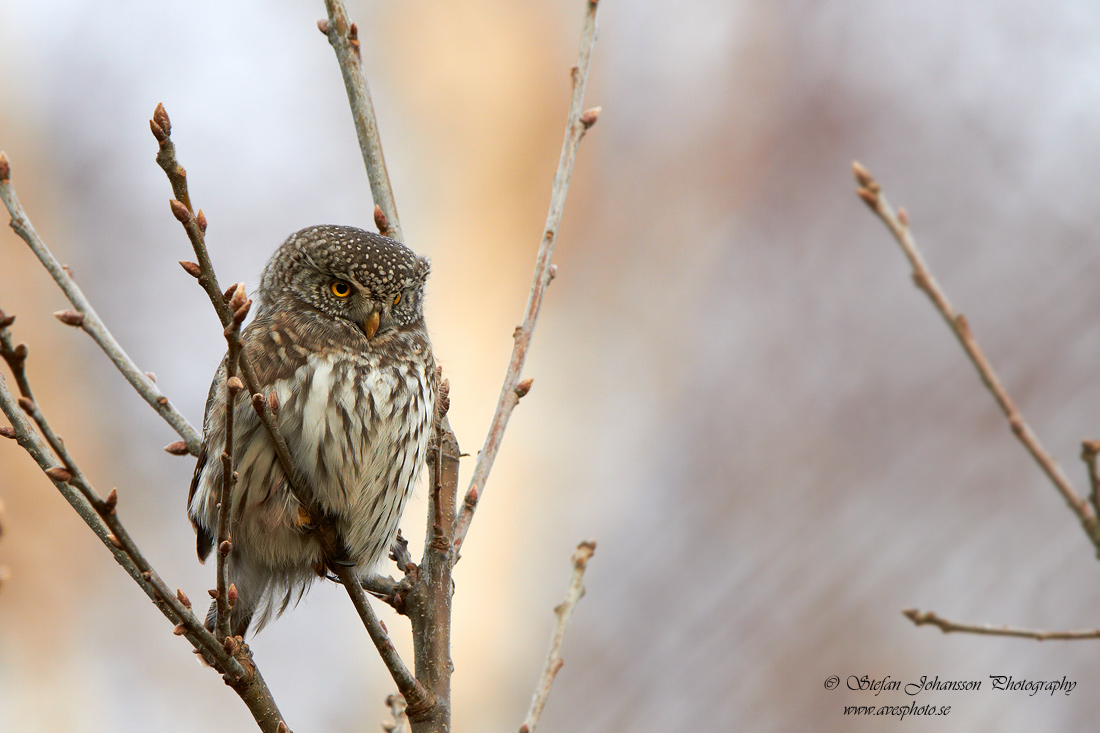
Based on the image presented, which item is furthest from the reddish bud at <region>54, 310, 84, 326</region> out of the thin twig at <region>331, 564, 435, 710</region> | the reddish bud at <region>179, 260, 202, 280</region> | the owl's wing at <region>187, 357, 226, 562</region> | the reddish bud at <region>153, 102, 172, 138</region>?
the thin twig at <region>331, 564, 435, 710</region>

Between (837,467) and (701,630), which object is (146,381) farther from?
(837,467)

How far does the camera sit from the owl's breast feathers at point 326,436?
293 cm

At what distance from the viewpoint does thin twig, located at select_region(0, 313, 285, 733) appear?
1.88 m

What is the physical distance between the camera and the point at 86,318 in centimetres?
247

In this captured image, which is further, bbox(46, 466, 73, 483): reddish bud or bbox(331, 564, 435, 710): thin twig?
bbox(331, 564, 435, 710): thin twig

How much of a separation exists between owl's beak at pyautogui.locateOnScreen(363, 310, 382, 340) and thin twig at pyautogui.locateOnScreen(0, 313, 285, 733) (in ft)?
3.84

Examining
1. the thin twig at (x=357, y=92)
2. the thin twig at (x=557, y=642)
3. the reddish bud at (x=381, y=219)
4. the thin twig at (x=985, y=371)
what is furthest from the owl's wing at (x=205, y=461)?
the thin twig at (x=985, y=371)

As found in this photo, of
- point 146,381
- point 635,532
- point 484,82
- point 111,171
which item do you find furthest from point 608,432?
point 146,381

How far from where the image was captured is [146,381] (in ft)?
8.82

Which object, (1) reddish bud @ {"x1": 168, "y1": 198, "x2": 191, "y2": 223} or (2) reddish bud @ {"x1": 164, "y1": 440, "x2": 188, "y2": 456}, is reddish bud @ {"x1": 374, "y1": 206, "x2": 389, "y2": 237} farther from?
(1) reddish bud @ {"x1": 168, "y1": 198, "x2": 191, "y2": 223}

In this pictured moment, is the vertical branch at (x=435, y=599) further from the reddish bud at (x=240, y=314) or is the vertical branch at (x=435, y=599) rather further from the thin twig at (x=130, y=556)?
the reddish bud at (x=240, y=314)

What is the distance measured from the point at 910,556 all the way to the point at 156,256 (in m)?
6.60

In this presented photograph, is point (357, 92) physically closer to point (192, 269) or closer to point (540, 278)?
point (540, 278)

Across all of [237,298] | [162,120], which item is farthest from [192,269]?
[162,120]
